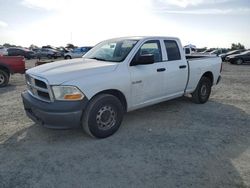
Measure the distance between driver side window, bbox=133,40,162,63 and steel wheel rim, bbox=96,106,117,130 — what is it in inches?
53.8

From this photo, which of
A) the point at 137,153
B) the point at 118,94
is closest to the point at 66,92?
the point at 118,94

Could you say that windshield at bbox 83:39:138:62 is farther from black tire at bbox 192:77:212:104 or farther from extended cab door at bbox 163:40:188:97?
black tire at bbox 192:77:212:104

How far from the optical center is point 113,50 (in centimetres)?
500

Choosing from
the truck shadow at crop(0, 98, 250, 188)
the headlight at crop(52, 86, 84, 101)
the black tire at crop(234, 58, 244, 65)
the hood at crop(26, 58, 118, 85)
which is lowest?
the truck shadow at crop(0, 98, 250, 188)

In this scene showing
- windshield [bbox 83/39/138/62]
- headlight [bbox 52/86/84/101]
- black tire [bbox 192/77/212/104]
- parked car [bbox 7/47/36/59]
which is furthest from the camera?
parked car [bbox 7/47/36/59]

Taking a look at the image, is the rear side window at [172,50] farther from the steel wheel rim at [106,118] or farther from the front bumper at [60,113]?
the front bumper at [60,113]

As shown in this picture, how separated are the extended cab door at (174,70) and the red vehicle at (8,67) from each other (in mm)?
7030

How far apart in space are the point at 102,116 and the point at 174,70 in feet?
7.02

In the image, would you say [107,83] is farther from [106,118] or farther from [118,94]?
[106,118]

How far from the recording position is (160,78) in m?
4.93

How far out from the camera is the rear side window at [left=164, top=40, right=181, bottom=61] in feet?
17.3

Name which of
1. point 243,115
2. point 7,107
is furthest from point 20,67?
point 243,115

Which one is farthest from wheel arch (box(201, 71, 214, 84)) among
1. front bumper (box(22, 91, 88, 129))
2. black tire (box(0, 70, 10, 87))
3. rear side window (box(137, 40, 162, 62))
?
black tire (box(0, 70, 10, 87))

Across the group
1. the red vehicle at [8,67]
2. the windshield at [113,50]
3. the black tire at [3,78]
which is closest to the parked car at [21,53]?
the red vehicle at [8,67]
